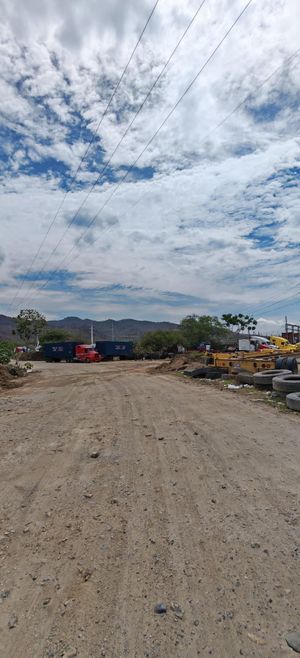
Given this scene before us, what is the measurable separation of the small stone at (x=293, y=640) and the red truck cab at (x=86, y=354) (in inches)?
1546

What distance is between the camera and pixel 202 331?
5762 cm

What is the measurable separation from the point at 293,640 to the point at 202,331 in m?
56.1

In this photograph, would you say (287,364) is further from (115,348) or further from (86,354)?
(115,348)

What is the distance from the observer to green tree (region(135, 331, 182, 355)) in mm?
49938

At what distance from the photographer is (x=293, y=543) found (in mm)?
2967

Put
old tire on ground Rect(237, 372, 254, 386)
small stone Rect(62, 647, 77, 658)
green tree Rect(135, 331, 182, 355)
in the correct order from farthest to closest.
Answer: green tree Rect(135, 331, 182, 355)
old tire on ground Rect(237, 372, 254, 386)
small stone Rect(62, 647, 77, 658)

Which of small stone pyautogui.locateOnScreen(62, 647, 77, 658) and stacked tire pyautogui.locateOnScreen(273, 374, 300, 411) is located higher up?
stacked tire pyautogui.locateOnScreen(273, 374, 300, 411)

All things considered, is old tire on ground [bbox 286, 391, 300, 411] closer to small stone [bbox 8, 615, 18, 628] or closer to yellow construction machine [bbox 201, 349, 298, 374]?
yellow construction machine [bbox 201, 349, 298, 374]

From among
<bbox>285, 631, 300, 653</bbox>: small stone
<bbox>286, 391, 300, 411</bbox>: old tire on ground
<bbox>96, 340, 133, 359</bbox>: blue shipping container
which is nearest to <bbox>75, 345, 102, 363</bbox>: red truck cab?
<bbox>96, 340, 133, 359</bbox>: blue shipping container

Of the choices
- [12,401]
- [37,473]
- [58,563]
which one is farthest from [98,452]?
[12,401]

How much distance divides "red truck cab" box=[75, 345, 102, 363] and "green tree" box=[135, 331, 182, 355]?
27.1 feet

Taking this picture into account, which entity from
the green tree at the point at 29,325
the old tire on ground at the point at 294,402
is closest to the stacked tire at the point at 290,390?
the old tire on ground at the point at 294,402

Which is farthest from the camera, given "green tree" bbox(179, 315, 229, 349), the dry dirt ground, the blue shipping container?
"green tree" bbox(179, 315, 229, 349)

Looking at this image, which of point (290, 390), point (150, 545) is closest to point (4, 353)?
point (290, 390)
